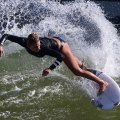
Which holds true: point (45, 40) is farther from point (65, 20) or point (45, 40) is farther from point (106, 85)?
point (65, 20)

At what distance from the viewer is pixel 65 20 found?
1925 cm

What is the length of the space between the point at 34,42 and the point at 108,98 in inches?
88.2

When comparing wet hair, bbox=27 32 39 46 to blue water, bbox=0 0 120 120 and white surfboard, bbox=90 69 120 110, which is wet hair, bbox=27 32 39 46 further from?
white surfboard, bbox=90 69 120 110

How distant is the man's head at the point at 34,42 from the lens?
356 inches

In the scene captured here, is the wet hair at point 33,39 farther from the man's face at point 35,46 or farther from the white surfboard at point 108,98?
the white surfboard at point 108,98

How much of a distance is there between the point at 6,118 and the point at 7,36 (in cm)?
193

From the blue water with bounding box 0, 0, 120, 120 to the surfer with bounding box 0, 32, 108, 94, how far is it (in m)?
0.64

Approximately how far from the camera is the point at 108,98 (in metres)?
9.76

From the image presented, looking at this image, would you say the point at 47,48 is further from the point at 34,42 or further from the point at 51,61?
the point at 51,61

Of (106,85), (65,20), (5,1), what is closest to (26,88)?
(106,85)

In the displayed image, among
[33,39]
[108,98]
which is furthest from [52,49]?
[108,98]

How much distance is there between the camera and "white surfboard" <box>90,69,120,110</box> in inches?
375

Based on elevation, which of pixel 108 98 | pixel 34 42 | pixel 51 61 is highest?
pixel 34 42

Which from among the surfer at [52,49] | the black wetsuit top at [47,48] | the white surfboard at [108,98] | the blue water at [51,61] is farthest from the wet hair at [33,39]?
the white surfboard at [108,98]
